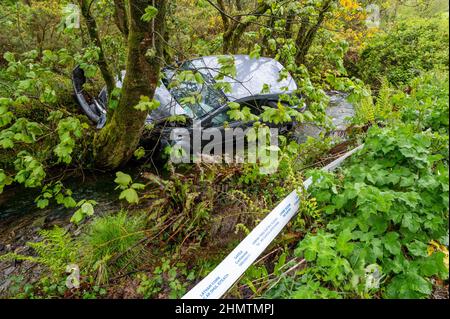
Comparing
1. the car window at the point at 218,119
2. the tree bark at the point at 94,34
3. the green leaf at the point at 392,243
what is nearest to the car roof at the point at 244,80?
the car window at the point at 218,119

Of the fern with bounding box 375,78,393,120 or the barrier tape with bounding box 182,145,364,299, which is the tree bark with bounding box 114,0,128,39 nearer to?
the barrier tape with bounding box 182,145,364,299

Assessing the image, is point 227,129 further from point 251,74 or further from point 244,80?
point 251,74

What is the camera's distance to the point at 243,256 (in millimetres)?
2344

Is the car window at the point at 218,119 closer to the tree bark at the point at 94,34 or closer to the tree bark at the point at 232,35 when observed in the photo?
the tree bark at the point at 94,34

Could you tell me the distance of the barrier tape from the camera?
2.14 metres

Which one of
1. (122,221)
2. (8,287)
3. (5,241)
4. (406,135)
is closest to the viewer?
(406,135)

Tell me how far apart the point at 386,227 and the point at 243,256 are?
109 cm

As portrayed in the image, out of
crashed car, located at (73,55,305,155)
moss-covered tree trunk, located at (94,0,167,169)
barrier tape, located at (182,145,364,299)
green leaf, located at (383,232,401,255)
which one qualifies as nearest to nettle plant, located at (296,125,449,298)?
green leaf, located at (383,232,401,255)

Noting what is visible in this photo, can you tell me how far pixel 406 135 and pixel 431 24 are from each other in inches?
373

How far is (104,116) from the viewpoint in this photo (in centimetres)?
548

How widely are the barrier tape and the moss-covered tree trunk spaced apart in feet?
6.19

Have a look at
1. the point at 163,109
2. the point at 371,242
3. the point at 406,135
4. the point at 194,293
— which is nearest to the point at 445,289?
the point at 371,242

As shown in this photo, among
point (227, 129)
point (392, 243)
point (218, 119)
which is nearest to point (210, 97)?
point (218, 119)

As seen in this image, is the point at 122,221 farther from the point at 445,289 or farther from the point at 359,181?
the point at 445,289
